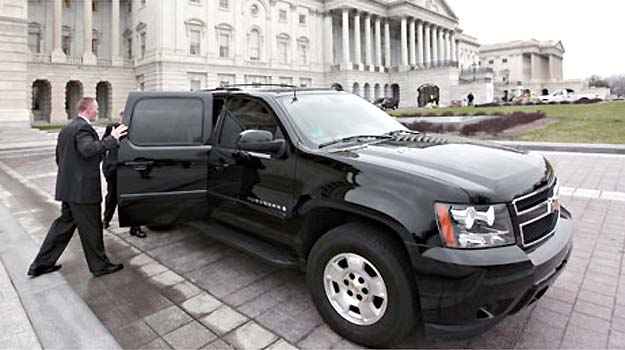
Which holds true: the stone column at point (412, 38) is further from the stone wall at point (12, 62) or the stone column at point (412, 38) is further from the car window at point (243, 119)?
the car window at point (243, 119)

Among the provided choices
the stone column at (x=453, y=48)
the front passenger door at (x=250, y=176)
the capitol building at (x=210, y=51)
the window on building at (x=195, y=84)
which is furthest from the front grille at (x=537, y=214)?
the stone column at (x=453, y=48)

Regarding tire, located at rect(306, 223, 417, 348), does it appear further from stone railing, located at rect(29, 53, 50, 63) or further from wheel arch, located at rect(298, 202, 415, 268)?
stone railing, located at rect(29, 53, 50, 63)

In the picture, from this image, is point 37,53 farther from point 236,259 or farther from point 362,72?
point 236,259

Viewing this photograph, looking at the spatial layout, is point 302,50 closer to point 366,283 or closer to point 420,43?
point 420,43

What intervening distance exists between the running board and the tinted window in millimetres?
993

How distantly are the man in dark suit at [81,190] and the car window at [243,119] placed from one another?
1165 millimetres

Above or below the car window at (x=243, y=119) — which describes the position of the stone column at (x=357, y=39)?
above

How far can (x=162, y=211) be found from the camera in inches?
183

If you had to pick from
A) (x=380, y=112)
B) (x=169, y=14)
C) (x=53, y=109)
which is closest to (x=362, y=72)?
(x=169, y=14)

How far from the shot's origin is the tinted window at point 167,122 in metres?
4.64

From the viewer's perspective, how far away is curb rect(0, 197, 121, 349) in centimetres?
313

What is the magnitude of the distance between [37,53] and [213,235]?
161 ft

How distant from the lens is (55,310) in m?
3.63

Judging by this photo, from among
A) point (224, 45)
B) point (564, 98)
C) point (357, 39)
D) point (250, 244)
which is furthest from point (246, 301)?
point (357, 39)
